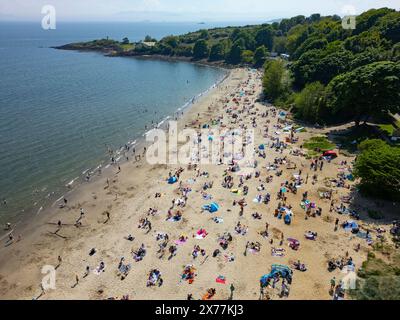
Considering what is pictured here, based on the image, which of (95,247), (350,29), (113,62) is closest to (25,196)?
(95,247)

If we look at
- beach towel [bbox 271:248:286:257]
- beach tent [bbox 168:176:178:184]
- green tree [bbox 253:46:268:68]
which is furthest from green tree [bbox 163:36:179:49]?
beach towel [bbox 271:248:286:257]

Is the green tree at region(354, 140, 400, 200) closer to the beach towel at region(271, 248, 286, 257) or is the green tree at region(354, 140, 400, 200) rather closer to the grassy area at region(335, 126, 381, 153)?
the grassy area at region(335, 126, 381, 153)

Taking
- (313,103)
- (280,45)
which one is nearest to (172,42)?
(280,45)

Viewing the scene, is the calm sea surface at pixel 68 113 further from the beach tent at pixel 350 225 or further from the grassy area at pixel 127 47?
the grassy area at pixel 127 47

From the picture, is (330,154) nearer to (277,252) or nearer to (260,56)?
(277,252)

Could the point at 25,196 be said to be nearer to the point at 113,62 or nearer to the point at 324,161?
the point at 324,161
